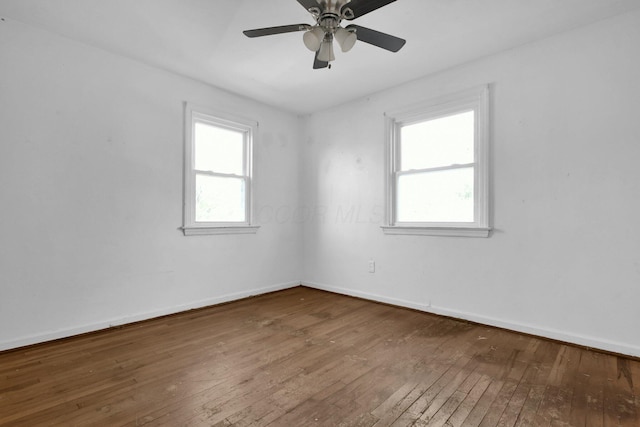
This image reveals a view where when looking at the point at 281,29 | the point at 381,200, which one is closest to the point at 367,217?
the point at 381,200

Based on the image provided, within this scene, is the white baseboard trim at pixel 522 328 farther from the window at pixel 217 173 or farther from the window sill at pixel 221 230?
the window at pixel 217 173

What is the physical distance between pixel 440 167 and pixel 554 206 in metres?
1.11

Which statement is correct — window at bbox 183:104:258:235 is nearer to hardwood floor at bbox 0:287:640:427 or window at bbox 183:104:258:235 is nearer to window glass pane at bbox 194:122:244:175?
window glass pane at bbox 194:122:244:175

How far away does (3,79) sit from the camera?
2500 mm

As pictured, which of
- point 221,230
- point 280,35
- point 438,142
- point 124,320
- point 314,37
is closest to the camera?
point 314,37

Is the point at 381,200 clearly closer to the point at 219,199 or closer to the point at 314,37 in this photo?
the point at 219,199

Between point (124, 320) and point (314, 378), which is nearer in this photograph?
point (314, 378)

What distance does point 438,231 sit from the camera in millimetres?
3414

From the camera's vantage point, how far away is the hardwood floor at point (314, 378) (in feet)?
5.45

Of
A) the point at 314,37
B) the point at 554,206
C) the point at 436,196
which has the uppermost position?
the point at 314,37

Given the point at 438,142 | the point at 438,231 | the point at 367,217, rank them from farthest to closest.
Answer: the point at 367,217 < the point at 438,142 < the point at 438,231

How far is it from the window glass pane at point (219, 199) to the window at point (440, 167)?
75.2 inches

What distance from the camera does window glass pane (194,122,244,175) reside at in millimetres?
3748

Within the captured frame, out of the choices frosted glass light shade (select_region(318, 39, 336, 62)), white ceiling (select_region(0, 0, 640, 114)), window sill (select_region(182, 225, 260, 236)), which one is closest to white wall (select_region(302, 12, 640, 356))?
white ceiling (select_region(0, 0, 640, 114))
